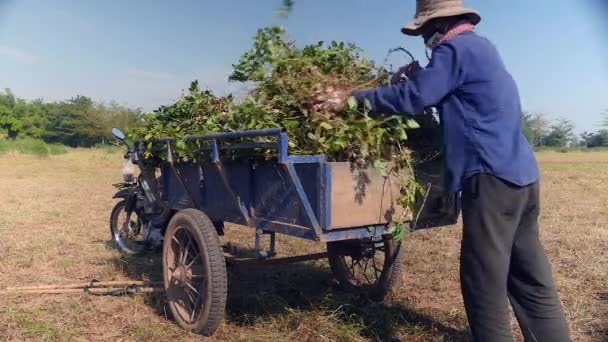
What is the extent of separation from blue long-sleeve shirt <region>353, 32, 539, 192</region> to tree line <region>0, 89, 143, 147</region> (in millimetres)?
55885

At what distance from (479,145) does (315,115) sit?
3.11ft

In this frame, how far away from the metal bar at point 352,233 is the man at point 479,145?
517 mm

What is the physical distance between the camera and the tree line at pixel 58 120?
55.5 meters

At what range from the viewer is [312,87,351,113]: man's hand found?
301cm

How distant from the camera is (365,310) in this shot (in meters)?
4.22

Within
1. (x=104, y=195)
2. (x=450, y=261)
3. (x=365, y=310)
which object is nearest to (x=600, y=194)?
(x=450, y=261)

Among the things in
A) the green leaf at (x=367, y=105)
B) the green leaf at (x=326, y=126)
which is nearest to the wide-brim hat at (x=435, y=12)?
the green leaf at (x=367, y=105)

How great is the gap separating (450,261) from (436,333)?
2.13 metres

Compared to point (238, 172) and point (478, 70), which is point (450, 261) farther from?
point (478, 70)

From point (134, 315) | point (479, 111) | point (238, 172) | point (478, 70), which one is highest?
point (478, 70)

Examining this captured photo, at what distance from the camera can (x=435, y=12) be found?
279 cm

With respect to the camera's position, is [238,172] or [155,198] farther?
[155,198]

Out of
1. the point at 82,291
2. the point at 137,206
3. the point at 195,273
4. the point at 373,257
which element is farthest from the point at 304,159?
the point at 137,206

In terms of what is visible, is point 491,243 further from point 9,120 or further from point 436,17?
point 9,120
